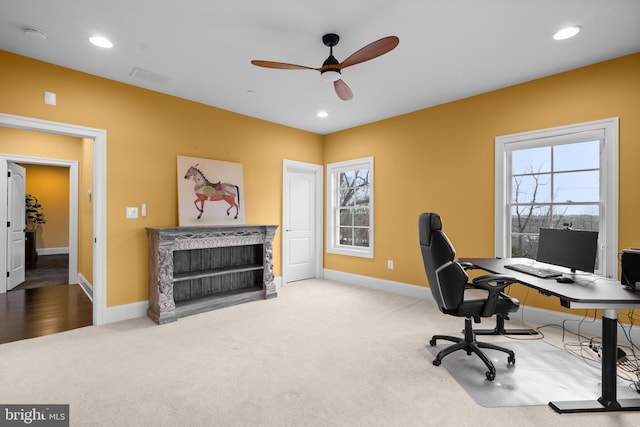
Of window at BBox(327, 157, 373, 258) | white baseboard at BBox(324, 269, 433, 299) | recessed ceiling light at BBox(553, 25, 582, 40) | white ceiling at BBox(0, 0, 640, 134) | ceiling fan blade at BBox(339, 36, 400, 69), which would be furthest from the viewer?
window at BBox(327, 157, 373, 258)

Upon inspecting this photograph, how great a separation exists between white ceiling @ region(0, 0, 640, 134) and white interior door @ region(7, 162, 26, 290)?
3.02 metres

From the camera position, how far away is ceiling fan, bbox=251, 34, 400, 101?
215cm

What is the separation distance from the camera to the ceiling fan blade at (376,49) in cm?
206

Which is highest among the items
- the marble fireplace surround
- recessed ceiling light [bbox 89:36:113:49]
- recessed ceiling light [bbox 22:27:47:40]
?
recessed ceiling light [bbox 89:36:113:49]

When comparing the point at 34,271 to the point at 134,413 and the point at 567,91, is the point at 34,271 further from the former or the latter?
the point at 567,91

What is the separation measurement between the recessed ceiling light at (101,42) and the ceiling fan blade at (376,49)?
6.99ft

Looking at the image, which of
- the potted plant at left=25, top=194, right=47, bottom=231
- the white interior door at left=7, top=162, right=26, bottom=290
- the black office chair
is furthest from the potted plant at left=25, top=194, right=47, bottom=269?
the black office chair

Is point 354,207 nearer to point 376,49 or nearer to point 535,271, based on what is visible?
point 535,271

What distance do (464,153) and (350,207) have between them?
7.09 feet

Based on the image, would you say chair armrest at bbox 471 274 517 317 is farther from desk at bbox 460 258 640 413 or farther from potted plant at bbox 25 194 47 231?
potted plant at bbox 25 194 47 231

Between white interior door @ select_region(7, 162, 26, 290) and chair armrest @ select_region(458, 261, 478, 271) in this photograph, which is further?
white interior door @ select_region(7, 162, 26, 290)

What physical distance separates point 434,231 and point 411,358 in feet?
3.68

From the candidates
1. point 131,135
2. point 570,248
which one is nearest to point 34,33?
point 131,135

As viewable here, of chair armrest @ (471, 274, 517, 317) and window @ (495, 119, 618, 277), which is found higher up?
window @ (495, 119, 618, 277)
